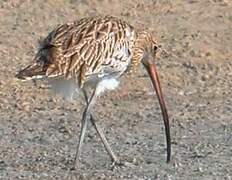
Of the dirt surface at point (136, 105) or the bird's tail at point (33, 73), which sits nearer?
the bird's tail at point (33, 73)

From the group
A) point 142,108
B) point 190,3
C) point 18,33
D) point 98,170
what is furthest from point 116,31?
point 190,3

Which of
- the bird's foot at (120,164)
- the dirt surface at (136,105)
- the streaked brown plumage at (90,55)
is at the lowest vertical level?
the dirt surface at (136,105)

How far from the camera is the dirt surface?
1048 centimetres

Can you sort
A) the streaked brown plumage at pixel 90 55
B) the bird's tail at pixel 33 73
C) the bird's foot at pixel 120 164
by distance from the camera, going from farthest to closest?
the bird's foot at pixel 120 164
the streaked brown plumage at pixel 90 55
the bird's tail at pixel 33 73

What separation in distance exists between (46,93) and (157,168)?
10.6ft

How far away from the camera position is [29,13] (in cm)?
1652

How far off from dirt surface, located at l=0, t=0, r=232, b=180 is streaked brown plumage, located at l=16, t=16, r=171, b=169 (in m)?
0.38

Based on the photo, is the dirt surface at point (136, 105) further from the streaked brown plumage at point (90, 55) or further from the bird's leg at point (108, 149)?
the streaked brown plumage at point (90, 55)

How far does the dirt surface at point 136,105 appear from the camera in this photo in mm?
10484

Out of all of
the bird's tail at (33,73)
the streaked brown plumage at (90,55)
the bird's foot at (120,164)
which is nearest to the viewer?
the bird's tail at (33,73)

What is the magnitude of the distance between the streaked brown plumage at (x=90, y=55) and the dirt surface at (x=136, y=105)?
1.24 ft

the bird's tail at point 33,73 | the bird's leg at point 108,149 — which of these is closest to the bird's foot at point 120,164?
the bird's leg at point 108,149

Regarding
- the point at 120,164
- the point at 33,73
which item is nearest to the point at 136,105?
the point at 120,164

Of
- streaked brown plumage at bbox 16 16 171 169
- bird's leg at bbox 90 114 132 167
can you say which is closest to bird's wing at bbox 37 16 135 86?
streaked brown plumage at bbox 16 16 171 169
